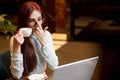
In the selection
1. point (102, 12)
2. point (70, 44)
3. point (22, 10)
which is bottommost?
point (70, 44)

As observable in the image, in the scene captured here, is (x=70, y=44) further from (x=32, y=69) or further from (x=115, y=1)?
(x=32, y=69)

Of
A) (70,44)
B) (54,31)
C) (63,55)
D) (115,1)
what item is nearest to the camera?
(63,55)

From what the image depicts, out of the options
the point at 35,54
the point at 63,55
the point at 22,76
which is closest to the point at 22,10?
the point at 35,54

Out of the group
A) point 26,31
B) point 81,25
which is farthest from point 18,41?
point 81,25

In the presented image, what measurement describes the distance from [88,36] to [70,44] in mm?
457

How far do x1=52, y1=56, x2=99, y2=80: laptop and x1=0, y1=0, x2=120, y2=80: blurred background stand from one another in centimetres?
339

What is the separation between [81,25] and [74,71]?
456cm

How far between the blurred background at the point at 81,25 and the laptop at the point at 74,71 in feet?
11.1

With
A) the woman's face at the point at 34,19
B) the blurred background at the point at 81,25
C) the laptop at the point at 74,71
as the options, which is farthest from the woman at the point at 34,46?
the blurred background at the point at 81,25

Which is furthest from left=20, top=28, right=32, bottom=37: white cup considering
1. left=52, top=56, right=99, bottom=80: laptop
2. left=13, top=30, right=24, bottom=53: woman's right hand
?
left=52, top=56, right=99, bottom=80: laptop

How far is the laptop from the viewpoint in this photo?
118 cm

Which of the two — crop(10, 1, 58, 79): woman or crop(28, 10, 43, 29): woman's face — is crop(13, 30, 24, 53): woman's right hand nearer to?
crop(10, 1, 58, 79): woman

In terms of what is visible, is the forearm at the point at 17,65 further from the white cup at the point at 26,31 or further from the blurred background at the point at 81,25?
the blurred background at the point at 81,25

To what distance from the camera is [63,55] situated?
4.74 m
